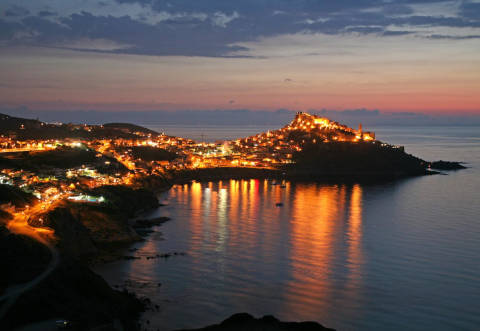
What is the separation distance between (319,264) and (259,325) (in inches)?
391

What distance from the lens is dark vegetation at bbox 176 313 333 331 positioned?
1650 cm

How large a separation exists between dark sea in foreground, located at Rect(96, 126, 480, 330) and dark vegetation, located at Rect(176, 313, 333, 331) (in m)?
1.40

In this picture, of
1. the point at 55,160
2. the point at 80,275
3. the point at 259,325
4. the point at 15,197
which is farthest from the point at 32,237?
the point at 55,160

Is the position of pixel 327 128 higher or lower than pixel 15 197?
higher

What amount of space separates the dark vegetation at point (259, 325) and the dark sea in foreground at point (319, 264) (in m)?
1.40

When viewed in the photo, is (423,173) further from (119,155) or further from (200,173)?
(119,155)

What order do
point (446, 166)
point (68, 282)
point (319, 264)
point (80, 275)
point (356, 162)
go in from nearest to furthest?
point (68, 282)
point (80, 275)
point (319, 264)
point (356, 162)
point (446, 166)

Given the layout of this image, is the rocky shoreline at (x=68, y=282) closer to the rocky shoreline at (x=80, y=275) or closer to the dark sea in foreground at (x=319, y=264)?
the rocky shoreline at (x=80, y=275)

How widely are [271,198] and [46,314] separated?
3851 cm

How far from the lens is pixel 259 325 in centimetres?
1667

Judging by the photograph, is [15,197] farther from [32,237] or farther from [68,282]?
[68,282]

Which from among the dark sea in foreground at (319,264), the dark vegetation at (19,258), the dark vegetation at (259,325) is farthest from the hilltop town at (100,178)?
the dark vegetation at (259,325)

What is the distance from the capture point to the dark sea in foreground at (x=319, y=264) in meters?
19.2

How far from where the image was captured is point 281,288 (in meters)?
21.8
